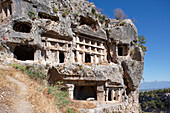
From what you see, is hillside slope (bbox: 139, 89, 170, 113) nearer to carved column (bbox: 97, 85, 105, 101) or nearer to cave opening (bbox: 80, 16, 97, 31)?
cave opening (bbox: 80, 16, 97, 31)

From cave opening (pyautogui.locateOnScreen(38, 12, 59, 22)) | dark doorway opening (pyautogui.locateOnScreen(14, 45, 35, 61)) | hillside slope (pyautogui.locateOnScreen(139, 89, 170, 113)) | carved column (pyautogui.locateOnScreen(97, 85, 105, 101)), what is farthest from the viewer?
hillside slope (pyautogui.locateOnScreen(139, 89, 170, 113))

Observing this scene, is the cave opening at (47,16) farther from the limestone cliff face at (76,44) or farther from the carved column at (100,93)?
the carved column at (100,93)

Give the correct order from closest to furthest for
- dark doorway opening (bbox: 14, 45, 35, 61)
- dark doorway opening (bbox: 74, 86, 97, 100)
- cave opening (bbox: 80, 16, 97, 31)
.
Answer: dark doorway opening (bbox: 74, 86, 97, 100) < dark doorway opening (bbox: 14, 45, 35, 61) < cave opening (bbox: 80, 16, 97, 31)

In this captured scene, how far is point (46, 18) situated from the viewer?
16312 millimetres

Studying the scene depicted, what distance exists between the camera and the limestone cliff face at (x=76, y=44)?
13.4 m

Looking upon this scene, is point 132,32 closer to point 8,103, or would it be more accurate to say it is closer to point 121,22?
point 121,22

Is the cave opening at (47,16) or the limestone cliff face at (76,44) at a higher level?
the cave opening at (47,16)

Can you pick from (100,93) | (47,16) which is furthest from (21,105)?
(47,16)

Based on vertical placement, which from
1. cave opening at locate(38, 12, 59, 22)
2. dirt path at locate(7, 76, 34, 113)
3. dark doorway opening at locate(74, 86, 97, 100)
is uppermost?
cave opening at locate(38, 12, 59, 22)

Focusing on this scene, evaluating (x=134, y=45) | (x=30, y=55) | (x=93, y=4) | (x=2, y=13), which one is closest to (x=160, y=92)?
(x=134, y=45)

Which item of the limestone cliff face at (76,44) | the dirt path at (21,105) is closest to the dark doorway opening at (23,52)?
the limestone cliff face at (76,44)

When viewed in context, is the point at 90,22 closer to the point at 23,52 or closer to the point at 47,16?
the point at 47,16

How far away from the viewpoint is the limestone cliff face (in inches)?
527

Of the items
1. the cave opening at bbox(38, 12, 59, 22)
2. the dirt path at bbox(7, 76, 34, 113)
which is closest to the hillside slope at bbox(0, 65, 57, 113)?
the dirt path at bbox(7, 76, 34, 113)
